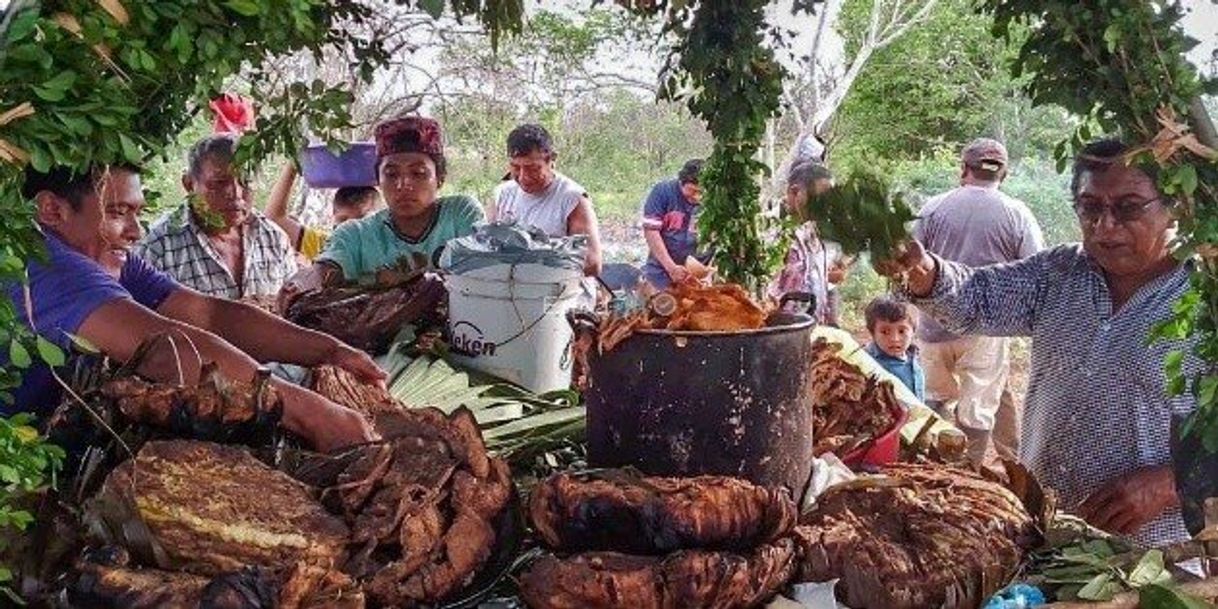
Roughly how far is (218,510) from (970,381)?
19.4 feet

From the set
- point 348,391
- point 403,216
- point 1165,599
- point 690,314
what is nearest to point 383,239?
point 403,216

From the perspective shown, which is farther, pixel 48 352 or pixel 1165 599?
pixel 1165 599

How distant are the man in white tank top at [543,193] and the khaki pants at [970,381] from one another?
7.47ft

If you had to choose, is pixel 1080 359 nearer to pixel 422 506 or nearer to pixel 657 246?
pixel 422 506

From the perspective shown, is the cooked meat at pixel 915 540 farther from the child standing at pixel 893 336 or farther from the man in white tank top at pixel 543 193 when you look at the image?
the man in white tank top at pixel 543 193

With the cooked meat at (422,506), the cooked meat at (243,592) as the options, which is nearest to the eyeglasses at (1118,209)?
the cooked meat at (422,506)

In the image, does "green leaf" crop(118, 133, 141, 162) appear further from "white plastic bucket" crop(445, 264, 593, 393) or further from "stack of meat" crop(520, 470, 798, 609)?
"white plastic bucket" crop(445, 264, 593, 393)

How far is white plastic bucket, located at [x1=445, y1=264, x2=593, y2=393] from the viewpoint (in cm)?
352

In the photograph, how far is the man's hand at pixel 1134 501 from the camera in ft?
9.84

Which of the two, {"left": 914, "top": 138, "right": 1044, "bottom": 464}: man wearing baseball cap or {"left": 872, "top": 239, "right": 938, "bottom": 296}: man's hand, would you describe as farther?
{"left": 914, "top": 138, "right": 1044, "bottom": 464}: man wearing baseball cap

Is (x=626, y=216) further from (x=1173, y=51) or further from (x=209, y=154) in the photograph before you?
(x=1173, y=51)

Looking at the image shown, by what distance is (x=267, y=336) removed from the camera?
131 inches

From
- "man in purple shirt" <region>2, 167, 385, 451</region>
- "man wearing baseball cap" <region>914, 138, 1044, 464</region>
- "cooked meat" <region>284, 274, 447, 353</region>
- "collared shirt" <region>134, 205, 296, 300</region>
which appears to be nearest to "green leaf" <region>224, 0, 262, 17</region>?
"man in purple shirt" <region>2, 167, 385, 451</region>

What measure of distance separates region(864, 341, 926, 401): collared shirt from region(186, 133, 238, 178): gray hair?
336 cm
